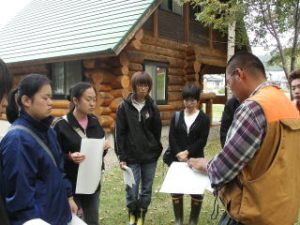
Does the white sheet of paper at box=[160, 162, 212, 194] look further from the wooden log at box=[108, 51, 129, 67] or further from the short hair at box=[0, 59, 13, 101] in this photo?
the wooden log at box=[108, 51, 129, 67]

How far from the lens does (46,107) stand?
2799 millimetres

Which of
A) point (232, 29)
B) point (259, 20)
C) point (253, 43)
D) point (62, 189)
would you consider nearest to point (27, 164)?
point (62, 189)

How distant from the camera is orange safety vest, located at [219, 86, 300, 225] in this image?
2311 millimetres

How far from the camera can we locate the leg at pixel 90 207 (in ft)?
12.8

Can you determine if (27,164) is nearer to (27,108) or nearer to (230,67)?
(27,108)

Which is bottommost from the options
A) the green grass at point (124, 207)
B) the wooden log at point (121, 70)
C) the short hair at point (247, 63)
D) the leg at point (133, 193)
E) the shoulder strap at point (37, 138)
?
the green grass at point (124, 207)

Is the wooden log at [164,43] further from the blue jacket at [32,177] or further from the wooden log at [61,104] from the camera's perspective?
the blue jacket at [32,177]

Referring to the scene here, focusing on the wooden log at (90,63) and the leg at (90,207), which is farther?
the wooden log at (90,63)

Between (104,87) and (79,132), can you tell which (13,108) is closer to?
(79,132)

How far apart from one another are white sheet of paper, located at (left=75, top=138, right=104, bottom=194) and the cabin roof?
561 cm

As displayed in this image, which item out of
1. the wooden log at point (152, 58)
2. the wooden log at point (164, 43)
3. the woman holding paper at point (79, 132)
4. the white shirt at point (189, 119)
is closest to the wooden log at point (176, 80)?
the wooden log at point (152, 58)

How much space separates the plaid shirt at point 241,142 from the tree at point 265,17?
5.04m

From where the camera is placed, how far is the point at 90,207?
12.9ft

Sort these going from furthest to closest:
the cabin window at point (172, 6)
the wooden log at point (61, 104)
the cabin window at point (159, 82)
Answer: the cabin window at point (172, 6), the cabin window at point (159, 82), the wooden log at point (61, 104)
